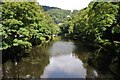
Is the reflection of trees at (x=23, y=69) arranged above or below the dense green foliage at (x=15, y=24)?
below

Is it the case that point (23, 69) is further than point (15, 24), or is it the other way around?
point (15, 24)

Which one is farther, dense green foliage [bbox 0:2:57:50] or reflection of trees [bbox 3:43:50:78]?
dense green foliage [bbox 0:2:57:50]

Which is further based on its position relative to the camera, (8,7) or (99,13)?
(99,13)

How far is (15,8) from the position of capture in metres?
36.9

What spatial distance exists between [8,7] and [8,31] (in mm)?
4506

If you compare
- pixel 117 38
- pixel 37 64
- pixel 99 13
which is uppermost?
pixel 99 13

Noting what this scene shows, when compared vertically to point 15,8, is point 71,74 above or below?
Result: below

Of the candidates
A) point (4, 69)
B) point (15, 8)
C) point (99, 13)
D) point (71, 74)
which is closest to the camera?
point (71, 74)

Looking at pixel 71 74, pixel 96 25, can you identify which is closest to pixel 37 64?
pixel 71 74

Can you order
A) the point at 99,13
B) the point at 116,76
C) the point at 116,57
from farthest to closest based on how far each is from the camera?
the point at 99,13 → the point at 116,57 → the point at 116,76

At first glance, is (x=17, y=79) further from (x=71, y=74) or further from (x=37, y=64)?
(x=37, y=64)

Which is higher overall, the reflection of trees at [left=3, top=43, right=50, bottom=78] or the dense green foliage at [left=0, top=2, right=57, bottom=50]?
the dense green foliage at [left=0, top=2, right=57, bottom=50]

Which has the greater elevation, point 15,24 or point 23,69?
point 15,24

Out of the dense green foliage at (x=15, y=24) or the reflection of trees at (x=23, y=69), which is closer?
the reflection of trees at (x=23, y=69)
